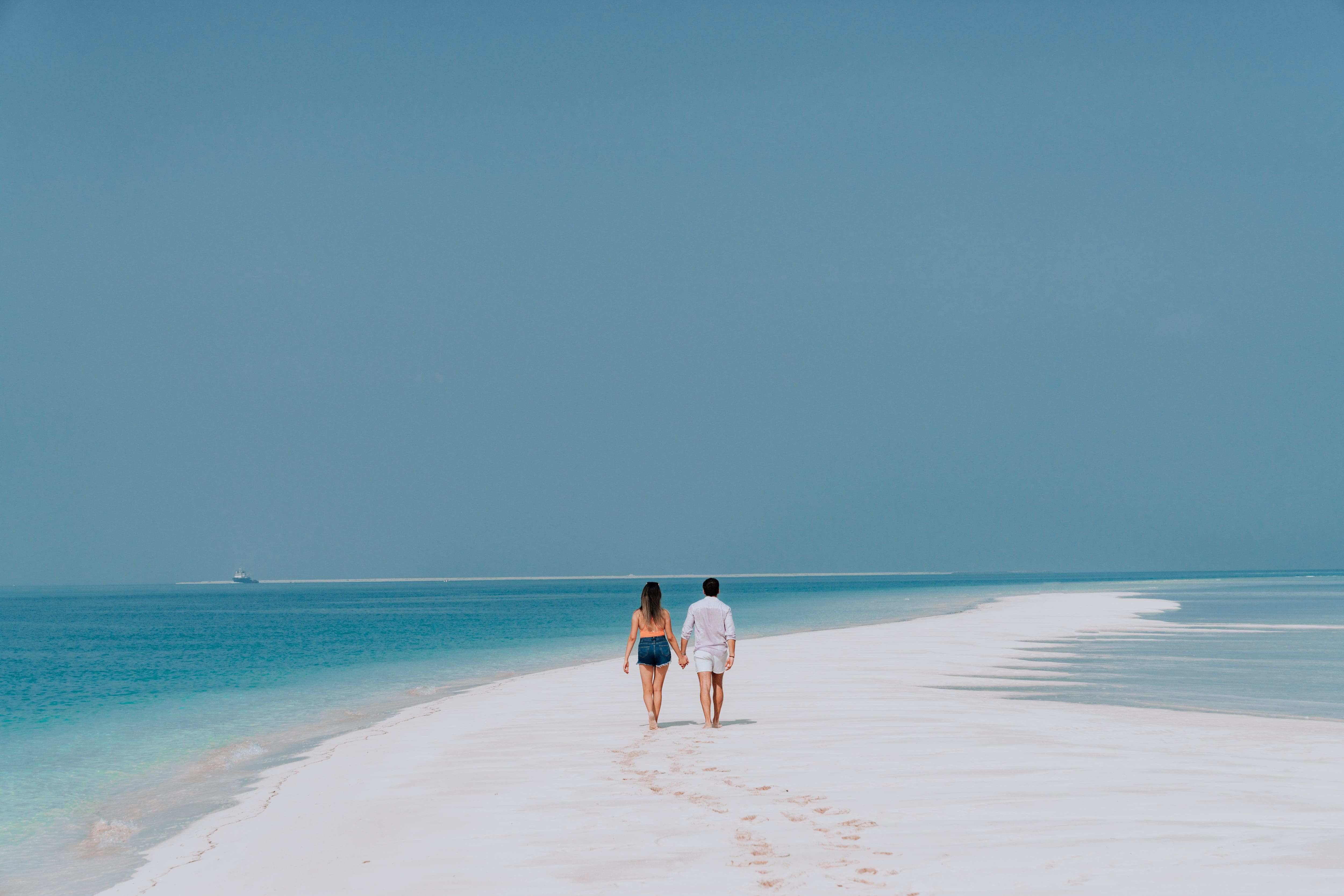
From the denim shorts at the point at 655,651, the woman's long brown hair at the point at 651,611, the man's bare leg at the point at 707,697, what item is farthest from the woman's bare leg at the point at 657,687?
the woman's long brown hair at the point at 651,611

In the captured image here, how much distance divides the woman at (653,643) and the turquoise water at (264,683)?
19.6 ft

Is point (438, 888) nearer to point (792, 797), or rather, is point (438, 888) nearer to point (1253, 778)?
point (792, 797)

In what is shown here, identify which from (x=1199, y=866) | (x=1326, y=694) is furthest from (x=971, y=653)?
(x=1199, y=866)

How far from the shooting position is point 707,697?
15086 mm

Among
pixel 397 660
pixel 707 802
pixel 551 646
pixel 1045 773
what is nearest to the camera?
pixel 707 802

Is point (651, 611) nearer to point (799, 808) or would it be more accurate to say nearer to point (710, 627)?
point (710, 627)

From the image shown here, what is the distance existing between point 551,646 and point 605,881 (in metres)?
37.1

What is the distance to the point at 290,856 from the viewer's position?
29.7 feet

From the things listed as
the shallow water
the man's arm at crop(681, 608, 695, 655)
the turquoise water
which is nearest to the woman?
the man's arm at crop(681, 608, 695, 655)

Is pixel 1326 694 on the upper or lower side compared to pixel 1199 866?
lower

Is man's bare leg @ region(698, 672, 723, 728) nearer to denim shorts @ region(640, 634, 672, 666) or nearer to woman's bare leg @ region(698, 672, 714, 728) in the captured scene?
woman's bare leg @ region(698, 672, 714, 728)

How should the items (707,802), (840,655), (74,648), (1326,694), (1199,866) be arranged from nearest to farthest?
(1199,866), (707,802), (1326,694), (840,655), (74,648)

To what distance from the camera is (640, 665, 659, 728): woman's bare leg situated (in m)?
14.8

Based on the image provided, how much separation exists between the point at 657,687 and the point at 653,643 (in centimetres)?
83
